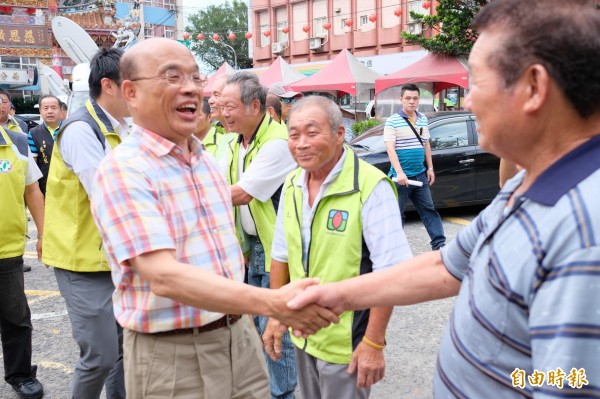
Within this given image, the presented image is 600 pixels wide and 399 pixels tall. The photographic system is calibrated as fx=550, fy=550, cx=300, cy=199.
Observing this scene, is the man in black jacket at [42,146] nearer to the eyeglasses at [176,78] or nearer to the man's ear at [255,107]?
the man's ear at [255,107]

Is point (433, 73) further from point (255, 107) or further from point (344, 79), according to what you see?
point (255, 107)

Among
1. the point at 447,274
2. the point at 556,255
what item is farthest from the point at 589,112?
the point at 447,274

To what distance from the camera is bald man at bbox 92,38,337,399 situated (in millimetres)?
1717

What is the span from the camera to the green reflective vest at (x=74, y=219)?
9.14 feet

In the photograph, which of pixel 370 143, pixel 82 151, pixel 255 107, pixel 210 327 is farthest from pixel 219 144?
pixel 370 143

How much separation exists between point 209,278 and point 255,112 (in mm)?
1796

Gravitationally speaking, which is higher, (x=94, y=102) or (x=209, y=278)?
(x=94, y=102)

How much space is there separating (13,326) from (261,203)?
5.95 feet

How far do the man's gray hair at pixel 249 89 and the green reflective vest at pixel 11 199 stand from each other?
4.85 feet

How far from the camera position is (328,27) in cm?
2898

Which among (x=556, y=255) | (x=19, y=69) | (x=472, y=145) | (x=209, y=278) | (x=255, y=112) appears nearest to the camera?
(x=556, y=255)

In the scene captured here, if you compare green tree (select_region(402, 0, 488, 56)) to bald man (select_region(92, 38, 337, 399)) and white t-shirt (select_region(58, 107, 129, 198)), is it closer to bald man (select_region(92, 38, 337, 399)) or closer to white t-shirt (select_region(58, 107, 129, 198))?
white t-shirt (select_region(58, 107, 129, 198))

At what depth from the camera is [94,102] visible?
293 cm

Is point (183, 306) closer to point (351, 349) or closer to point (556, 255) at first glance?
point (351, 349)
